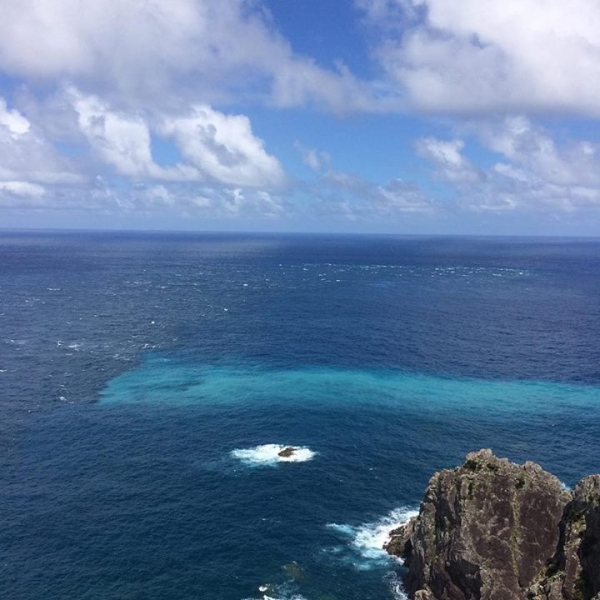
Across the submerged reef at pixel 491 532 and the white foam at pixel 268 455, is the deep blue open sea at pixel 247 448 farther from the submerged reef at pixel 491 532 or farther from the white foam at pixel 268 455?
the submerged reef at pixel 491 532

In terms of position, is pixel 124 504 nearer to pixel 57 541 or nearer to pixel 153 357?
pixel 57 541

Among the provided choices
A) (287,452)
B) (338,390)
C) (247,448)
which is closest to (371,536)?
(287,452)

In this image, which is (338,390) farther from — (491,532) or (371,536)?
(491,532)

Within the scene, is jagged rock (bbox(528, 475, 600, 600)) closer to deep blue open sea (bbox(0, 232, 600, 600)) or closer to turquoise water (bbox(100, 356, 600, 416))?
deep blue open sea (bbox(0, 232, 600, 600))

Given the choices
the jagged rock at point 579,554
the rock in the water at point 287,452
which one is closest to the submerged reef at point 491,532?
the jagged rock at point 579,554

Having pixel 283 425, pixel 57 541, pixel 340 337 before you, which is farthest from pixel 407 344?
pixel 57 541

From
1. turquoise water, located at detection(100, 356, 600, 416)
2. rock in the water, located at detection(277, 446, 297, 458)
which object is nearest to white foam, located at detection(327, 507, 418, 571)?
rock in the water, located at detection(277, 446, 297, 458)
